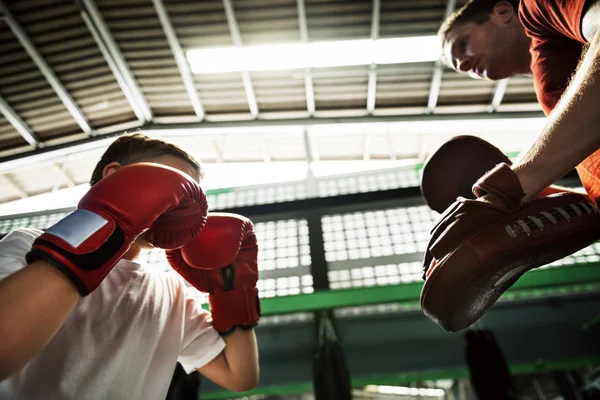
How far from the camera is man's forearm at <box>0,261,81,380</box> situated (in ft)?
2.26

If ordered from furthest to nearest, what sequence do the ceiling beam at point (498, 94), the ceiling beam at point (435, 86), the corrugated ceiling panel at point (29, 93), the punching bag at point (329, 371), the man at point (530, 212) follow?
the ceiling beam at point (498, 94)
the ceiling beam at point (435, 86)
the corrugated ceiling panel at point (29, 93)
the punching bag at point (329, 371)
the man at point (530, 212)

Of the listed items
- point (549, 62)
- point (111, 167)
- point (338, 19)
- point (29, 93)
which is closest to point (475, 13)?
point (549, 62)

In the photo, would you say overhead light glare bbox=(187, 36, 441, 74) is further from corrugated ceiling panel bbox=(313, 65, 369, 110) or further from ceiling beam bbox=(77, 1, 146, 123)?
ceiling beam bbox=(77, 1, 146, 123)

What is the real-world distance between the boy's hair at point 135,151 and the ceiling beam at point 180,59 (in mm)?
4752

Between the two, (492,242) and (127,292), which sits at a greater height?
(127,292)

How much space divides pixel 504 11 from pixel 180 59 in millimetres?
5520

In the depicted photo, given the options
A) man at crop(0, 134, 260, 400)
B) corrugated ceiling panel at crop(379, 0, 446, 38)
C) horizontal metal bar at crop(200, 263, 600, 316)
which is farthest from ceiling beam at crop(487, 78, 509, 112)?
man at crop(0, 134, 260, 400)

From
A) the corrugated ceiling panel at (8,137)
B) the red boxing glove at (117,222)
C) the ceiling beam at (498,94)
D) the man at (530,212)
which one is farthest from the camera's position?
the corrugated ceiling panel at (8,137)

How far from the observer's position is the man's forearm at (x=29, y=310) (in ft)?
2.26

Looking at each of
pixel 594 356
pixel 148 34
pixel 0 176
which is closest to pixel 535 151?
pixel 594 356

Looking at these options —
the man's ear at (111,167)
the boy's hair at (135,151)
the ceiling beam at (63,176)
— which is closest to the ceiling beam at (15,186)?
the ceiling beam at (63,176)

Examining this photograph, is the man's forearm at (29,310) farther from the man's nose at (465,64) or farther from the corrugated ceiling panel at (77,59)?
the corrugated ceiling panel at (77,59)

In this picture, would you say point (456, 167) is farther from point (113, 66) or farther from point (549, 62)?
point (113, 66)

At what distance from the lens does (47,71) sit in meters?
5.95
